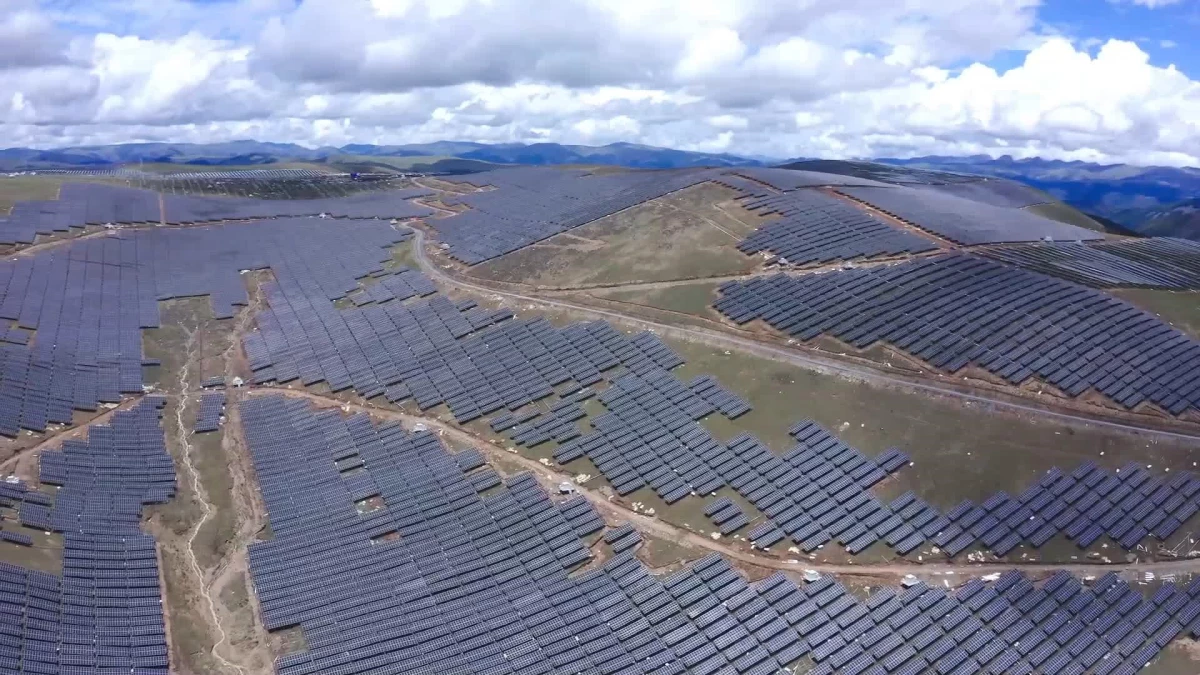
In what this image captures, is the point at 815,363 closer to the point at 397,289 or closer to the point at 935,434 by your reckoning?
the point at 935,434

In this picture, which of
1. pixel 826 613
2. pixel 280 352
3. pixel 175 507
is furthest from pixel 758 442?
pixel 280 352

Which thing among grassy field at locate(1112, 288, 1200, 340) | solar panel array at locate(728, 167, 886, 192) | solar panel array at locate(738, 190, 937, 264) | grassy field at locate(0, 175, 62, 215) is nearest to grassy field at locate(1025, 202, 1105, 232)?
solar panel array at locate(728, 167, 886, 192)

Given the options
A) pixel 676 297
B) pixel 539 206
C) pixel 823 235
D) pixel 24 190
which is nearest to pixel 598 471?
pixel 676 297

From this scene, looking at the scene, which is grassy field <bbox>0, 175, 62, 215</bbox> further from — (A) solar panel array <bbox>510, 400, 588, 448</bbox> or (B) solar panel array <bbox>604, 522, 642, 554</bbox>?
(B) solar panel array <bbox>604, 522, 642, 554</bbox>

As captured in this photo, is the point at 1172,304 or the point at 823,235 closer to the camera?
the point at 1172,304

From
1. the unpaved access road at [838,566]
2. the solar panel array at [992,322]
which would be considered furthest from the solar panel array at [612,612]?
the solar panel array at [992,322]
